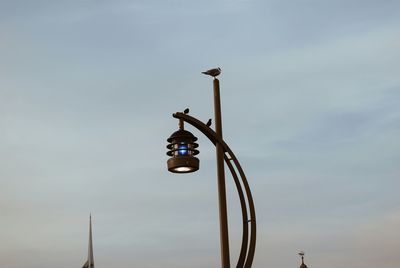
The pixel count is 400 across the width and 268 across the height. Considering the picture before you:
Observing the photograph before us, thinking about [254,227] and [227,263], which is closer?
[227,263]

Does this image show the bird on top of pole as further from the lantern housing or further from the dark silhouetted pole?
the lantern housing

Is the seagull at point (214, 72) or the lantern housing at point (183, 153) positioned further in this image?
the seagull at point (214, 72)

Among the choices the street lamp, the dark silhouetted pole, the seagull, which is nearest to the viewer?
the dark silhouetted pole

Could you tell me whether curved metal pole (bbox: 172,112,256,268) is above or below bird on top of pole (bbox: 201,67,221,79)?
below

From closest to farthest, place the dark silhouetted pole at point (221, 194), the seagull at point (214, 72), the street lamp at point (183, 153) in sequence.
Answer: the dark silhouetted pole at point (221, 194), the street lamp at point (183, 153), the seagull at point (214, 72)

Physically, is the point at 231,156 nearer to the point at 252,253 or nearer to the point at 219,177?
the point at 219,177

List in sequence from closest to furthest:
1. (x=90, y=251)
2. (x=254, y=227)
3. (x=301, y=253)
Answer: (x=254, y=227)
(x=90, y=251)
(x=301, y=253)

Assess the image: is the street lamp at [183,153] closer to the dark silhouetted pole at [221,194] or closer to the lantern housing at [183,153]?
the lantern housing at [183,153]

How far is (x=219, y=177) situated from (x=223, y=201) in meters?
0.52

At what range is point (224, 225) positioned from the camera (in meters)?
13.0

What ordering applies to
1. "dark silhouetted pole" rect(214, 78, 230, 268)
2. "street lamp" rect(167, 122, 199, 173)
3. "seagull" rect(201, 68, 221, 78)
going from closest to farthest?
"dark silhouetted pole" rect(214, 78, 230, 268) → "street lamp" rect(167, 122, 199, 173) → "seagull" rect(201, 68, 221, 78)

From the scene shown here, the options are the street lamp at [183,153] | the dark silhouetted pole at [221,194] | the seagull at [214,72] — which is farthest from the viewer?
the seagull at [214,72]

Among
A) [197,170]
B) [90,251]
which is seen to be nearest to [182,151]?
[197,170]

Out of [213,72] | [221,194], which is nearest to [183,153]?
[221,194]
